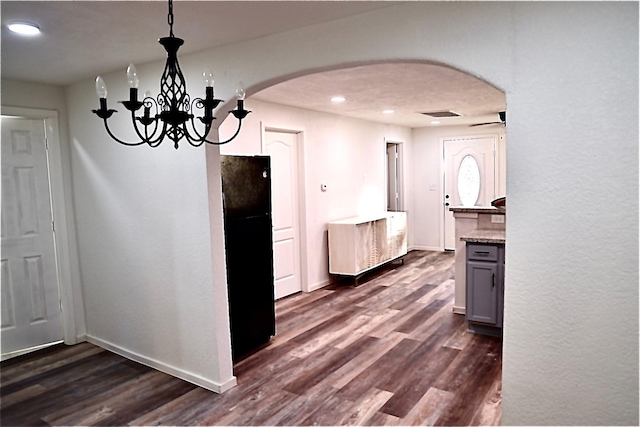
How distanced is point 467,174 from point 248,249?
533 cm

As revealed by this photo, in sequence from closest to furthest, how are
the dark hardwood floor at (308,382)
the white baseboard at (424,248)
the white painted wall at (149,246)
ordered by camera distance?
the dark hardwood floor at (308,382) < the white painted wall at (149,246) < the white baseboard at (424,248)

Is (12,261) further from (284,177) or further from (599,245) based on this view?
(599,245)

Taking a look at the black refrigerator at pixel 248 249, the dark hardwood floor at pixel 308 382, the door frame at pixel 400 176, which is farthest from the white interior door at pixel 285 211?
the door frame at pixel 400 176

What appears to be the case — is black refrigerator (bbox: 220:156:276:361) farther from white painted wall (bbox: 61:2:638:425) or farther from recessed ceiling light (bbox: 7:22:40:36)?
recessed ceiling light (bbox: 7:22:40:36)

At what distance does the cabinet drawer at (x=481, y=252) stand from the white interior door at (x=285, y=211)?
2227mm

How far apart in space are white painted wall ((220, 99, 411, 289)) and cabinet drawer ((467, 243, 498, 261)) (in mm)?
2189

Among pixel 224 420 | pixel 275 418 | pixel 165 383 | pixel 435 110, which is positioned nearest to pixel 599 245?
pixel 275 418

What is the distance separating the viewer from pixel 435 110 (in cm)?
575

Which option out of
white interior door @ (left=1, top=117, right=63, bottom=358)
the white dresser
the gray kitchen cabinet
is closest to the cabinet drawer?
the gray kitchen cabinet

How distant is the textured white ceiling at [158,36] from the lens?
6.81 feet

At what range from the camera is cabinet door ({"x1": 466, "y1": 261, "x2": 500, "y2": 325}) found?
3.87 m

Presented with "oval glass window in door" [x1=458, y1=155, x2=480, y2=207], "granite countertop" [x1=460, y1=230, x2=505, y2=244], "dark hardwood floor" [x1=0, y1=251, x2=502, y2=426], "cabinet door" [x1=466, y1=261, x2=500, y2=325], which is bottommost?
"dark hardwood floor" [x1=0, y1=251, x2=502, y2=426]

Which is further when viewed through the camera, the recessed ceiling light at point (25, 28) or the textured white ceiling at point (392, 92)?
the textured white ceiling at point (392, 92)

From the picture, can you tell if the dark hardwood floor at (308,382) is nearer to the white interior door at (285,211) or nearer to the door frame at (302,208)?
the white interior door at (285,211)
